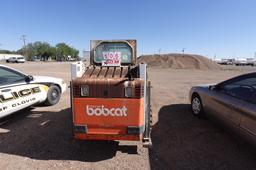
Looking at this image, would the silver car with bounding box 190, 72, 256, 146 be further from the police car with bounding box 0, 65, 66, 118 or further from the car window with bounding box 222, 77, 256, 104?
→ the police car with bounding box 0, 65, 66, 118

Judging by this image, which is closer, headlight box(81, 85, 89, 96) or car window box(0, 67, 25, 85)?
headlight box(81, 85, 89, 96)

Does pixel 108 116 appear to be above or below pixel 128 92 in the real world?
below

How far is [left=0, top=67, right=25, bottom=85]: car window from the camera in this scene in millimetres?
5453

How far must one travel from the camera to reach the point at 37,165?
11.3 ft

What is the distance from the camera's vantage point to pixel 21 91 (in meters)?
5.52

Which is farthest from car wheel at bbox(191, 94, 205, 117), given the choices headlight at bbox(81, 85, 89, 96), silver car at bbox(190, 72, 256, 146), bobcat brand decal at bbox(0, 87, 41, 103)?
bobcat brand decal at bbox(0, 87, 41, 103)

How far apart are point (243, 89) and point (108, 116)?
9.27ft

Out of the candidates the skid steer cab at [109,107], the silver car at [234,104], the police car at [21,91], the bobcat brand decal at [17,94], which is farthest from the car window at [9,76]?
the silver car at [234,104]

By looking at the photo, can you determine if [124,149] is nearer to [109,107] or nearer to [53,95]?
[109,107]

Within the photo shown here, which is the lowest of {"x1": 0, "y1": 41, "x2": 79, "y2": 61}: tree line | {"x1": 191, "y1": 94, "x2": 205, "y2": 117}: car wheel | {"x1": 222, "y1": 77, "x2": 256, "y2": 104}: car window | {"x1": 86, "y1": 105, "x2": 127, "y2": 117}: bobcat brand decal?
{"x1": 191, "y1": 94, "x2": 205, "y2": 117}: car wheel

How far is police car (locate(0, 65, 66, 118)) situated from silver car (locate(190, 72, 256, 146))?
15.7 ft

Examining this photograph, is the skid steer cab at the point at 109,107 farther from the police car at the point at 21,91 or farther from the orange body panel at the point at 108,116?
the police car at the point at 21,91

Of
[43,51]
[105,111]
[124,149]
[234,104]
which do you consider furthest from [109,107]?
[43,51]

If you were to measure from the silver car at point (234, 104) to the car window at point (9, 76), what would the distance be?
5136 mm
